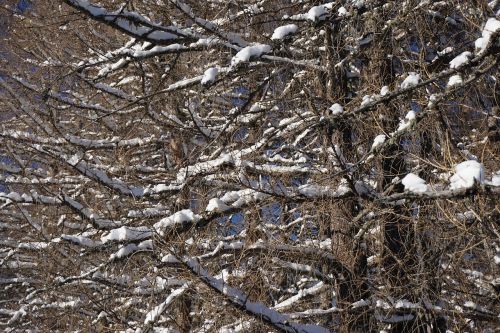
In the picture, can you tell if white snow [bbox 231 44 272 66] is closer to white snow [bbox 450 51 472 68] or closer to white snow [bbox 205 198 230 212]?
white snow [bbox 205 198 230 212]

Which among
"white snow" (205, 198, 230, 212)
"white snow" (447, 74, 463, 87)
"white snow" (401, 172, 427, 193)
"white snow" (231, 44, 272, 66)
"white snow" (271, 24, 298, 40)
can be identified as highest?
"white snow" (271, 24, 298, 40)

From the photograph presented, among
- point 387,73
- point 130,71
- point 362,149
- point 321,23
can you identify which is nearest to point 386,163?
point 362,149

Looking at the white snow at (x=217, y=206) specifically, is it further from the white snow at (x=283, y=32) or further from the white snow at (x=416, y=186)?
the white snow at (x=416, y=186)

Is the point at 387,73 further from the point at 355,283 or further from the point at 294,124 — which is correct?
the point at 355,283

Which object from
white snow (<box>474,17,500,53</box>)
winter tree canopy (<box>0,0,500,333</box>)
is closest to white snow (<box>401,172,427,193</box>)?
winter tree canopy (<box>0,0,500,333</box>)

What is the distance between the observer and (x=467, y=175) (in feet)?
7.82

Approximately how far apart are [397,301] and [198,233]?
4.93ft

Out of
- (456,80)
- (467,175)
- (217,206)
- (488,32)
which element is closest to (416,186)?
(467,175)

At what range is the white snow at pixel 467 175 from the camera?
7.72 feet

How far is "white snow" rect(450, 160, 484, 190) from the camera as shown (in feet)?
7.72

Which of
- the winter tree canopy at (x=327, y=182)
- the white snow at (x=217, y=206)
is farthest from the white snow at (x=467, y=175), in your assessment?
the white snow at (x=217, y=206)

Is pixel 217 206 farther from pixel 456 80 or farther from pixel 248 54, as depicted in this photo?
pixel 456 80

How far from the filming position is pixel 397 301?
363cm

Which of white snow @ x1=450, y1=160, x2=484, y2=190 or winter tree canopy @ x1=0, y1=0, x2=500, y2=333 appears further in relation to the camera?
winter tree canopy @ x1=0, y1=0, x2=500, y2=333
